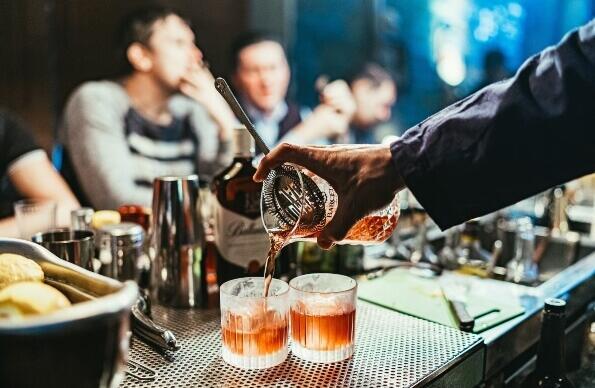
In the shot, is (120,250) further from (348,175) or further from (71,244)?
(348,175)

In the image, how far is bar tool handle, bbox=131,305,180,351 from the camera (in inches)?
36.7

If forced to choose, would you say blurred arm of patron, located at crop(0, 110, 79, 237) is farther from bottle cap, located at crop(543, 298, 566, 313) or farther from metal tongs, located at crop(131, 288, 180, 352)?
bottle cap, located at crop(543, 298, 566, 313)

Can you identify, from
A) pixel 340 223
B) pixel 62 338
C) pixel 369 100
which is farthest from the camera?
pixel 369 100

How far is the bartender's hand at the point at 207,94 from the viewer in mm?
1631

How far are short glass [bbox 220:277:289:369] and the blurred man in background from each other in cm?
149

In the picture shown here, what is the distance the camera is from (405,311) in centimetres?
117

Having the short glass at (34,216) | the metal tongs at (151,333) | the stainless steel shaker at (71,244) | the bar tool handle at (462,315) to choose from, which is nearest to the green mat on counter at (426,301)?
the bar tool handle at (462,315)

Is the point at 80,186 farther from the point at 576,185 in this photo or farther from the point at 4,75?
the point at 576,185

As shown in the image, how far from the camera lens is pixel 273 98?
1.95m

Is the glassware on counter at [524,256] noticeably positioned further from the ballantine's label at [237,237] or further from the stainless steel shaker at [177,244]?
the stainless steel shaker at [177,244]

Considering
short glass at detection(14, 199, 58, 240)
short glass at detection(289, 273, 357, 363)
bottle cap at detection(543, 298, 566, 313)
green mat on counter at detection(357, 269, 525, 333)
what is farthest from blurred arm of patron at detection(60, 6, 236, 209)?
bottle cap at detection(543, 298, 566, 313)

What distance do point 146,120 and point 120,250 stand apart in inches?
20.0

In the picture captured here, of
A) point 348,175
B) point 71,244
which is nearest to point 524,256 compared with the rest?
point 348,175

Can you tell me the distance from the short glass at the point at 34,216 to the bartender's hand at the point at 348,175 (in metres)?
0.64
